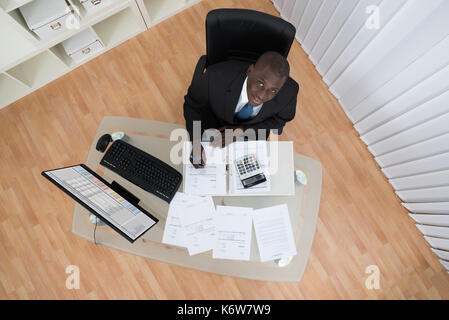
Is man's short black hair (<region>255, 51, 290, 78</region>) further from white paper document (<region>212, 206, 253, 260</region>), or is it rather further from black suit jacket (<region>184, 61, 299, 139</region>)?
white paper document (<region>212, 206, 253, 260</region>)

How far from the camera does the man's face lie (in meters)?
1.20

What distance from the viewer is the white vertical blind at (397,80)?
4.59 feet

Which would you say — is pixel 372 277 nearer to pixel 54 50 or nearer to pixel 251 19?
pixel 251 19

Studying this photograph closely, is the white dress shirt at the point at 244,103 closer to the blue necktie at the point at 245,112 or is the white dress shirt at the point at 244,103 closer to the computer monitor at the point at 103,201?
the blue necktie at the point at 245,112

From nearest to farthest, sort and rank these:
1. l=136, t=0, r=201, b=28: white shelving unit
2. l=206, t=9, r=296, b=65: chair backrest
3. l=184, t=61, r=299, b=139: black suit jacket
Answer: l=206, t=9, r=296, b=65: chair backrest < l=184, t=61, r=299, b=139: black suit jacket < l=136, t=0, r=201, b=28: white shelving unit

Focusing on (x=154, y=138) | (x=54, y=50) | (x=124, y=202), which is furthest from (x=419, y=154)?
(x=54, y=50)

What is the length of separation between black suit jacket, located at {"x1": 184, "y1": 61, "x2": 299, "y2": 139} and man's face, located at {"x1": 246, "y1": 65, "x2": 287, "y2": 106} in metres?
0.14

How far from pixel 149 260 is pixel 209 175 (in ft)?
3.03

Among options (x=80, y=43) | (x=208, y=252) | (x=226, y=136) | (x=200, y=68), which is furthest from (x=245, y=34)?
(x=80, y=43)

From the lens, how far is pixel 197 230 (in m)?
1.54

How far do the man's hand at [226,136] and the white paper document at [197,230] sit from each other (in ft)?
1.30

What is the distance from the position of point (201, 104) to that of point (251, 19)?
1.71 feet

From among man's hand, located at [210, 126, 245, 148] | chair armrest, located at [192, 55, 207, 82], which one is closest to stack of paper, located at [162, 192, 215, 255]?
man's hand, located at [210, 126, 245, 148]

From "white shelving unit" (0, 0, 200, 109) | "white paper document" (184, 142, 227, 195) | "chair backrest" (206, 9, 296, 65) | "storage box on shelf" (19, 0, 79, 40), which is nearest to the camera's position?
"chair backrest" (206, 9, 296, 65)
